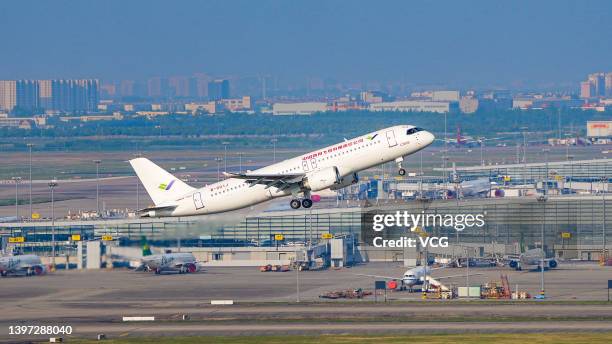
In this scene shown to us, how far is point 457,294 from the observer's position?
106 metres

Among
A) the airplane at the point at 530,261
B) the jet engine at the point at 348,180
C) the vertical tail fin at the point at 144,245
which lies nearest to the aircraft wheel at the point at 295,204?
the jet engine at the point at 348,180

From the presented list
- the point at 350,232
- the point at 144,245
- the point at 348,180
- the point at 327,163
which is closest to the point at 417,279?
the point at 348,180

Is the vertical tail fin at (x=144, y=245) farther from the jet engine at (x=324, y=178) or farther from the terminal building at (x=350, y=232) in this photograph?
the jet engine at (x=324, y=178)

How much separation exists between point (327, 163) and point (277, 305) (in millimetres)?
12572

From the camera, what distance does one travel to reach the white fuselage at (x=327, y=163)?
9350 centimetres

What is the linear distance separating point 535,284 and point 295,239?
30.3 metres

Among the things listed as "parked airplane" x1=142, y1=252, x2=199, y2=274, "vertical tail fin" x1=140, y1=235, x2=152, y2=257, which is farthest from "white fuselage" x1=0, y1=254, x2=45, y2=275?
"vertical tail fin" x1=140, y1=235, x2=152, y2=257

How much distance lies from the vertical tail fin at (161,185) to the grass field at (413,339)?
54.0ft

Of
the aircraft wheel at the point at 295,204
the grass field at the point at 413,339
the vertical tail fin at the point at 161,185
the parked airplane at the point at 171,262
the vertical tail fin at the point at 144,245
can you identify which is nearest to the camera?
the grass field at the point at 413,339

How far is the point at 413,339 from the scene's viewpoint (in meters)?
83.6

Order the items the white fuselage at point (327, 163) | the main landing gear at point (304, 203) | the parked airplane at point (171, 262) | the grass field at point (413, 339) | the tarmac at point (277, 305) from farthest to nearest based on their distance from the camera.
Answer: the parked airplane at point (171, 262) → the main landing gear at point (304, 203) → the white fuselage at point (327, 163) → the tarmac at point (277, 305) → the grass field at point (413, 339)

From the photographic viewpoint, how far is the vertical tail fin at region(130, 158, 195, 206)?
99.6m

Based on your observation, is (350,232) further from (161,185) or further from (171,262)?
(161,185)

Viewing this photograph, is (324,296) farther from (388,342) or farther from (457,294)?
(388,342)
